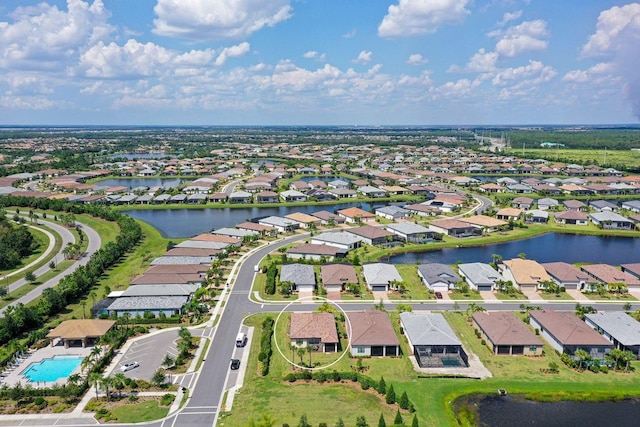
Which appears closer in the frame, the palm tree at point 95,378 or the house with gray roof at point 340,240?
the palm tree at point 95,378

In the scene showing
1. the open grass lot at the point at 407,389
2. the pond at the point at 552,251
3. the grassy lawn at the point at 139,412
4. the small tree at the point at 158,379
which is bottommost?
the open grass lot at the point at 407,389

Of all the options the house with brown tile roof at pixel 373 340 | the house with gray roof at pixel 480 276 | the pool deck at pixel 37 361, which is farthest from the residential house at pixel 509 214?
the pool deck at pixel 37 361

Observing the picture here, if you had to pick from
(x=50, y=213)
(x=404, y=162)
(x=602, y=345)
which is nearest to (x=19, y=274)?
(x=50, y=213)

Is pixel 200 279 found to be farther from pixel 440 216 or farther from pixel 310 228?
pixel 440 216

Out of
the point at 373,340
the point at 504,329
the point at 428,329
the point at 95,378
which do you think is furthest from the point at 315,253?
the point at 95,378

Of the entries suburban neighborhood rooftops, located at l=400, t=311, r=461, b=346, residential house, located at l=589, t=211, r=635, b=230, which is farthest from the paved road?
residential house, located at l=589, t=211, r=635, b=230

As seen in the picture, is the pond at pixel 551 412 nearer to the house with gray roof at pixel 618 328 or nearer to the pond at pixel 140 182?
the house with gray roof at pixel 618 328

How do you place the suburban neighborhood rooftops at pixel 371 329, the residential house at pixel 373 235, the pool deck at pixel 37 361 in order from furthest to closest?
the residential house at pixel 373 235 → the suburban neighborhood rooftops at pixel 371 329 → the pool deck at pixel 37 361

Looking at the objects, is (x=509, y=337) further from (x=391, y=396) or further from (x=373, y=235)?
(x=373, y=235)
